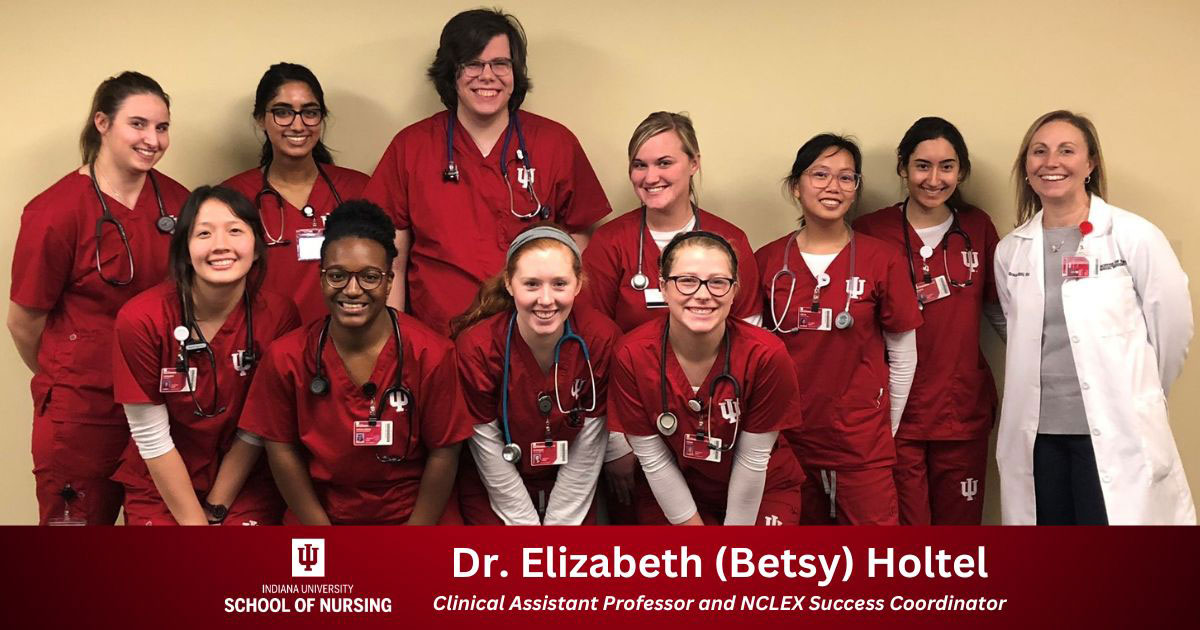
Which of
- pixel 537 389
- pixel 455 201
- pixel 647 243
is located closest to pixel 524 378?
pixel 537 389

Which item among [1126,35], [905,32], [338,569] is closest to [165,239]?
[338,569]

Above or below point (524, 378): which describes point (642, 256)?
above

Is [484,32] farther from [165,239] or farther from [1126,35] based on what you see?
[1126,35]

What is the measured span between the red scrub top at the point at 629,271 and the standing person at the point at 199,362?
877 millimetres

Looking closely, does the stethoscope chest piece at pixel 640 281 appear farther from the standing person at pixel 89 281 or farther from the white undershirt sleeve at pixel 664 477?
the standing person at pixel 89 281

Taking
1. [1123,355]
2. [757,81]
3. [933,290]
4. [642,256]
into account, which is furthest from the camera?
[757,81]

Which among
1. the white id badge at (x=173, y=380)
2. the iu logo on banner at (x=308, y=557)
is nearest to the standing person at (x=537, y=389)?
the iu logo on banner at (x=308, y=557)

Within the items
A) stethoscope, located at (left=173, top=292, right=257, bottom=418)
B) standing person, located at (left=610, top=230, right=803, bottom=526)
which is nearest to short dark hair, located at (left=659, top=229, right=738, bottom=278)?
standing person, located at (left=610, top=230, right=803, bottom=526)

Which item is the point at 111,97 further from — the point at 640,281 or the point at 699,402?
the point at 699,402

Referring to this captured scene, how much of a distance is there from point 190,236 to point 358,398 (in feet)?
1.96

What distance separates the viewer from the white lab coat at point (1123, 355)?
2928mm

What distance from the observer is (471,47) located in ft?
10.2

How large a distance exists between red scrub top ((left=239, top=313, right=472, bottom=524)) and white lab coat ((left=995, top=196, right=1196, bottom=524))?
1608 millimetres

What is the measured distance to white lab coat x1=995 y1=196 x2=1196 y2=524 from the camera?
2928 millimetres
